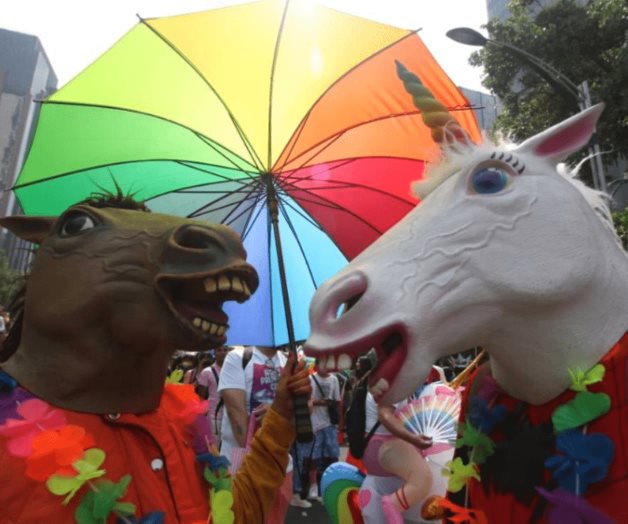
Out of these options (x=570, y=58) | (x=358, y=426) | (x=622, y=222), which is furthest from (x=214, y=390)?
(x=570, y=58)

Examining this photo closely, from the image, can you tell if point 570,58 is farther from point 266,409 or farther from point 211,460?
point 211,460

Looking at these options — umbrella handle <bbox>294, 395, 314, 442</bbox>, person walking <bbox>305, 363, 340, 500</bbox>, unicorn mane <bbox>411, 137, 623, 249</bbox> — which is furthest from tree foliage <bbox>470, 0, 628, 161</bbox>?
umbrella handle <bbox>294, 395, 314, 442</bbox>

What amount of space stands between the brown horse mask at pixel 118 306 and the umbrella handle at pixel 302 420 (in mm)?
393

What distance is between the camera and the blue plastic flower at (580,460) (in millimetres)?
1331

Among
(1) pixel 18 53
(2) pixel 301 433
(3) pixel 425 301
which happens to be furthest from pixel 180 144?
(1) pixel 18 53

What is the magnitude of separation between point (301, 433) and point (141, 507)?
21.3 inches

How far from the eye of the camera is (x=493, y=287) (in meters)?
1.39

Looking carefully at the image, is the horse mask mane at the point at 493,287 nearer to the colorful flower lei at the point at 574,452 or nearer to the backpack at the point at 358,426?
the colorful flower lei at the point at 574,452

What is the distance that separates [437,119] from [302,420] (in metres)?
1.09

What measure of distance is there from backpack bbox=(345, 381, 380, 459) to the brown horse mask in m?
2.14

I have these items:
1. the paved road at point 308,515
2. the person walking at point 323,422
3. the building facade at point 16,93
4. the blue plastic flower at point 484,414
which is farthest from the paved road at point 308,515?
the building facade at point 16,93

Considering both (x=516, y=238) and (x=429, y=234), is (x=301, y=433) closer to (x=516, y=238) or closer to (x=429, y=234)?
(x=429, y=234)

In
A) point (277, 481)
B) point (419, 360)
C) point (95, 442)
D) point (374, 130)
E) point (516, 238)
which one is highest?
point (374, 130)

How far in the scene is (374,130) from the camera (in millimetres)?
2941
